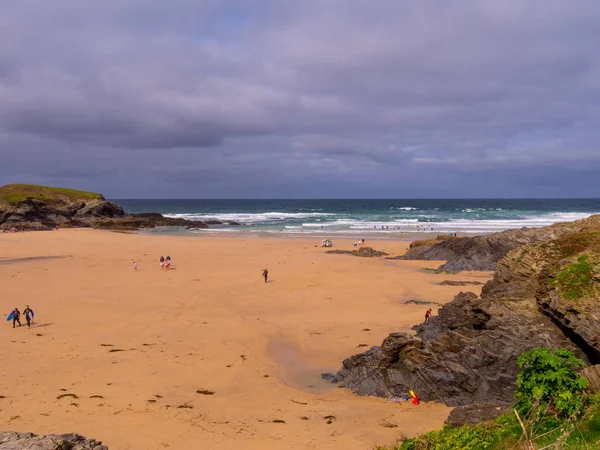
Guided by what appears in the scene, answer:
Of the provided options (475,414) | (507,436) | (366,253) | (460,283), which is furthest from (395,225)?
(507,436)

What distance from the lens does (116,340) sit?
17094 mm

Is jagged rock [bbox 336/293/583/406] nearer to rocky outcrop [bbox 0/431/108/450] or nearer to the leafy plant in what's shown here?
the leafy plant

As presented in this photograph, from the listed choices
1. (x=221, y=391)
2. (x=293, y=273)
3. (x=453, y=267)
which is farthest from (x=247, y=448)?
(x=453, y=267)

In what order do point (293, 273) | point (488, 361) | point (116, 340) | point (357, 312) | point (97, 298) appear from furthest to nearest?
point (293, 273) → point (97, 298) → point (357, 312) → point (116, 340) → point (488, 361)

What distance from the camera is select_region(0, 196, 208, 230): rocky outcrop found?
7412 centimetres

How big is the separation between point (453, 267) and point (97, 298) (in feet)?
77.0

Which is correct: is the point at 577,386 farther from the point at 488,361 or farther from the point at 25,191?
the point at 25,191

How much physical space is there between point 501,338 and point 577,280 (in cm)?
228

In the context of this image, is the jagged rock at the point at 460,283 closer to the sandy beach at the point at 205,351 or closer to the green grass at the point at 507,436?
the sandy beach at the point at 205,351

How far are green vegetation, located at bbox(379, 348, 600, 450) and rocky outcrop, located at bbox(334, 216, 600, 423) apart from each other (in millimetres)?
3268

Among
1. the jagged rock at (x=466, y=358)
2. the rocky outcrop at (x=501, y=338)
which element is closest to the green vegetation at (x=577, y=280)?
the rocky outcrop at (x=501, y=338)

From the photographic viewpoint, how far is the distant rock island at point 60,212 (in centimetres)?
7462

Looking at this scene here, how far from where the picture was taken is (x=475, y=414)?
29.9ft

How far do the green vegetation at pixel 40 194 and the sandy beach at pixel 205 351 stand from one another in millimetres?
58772
